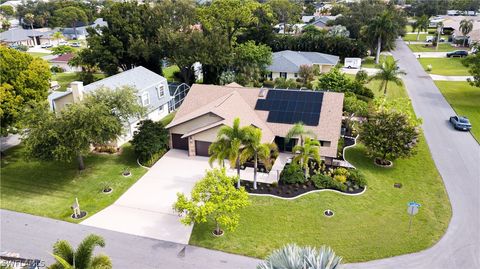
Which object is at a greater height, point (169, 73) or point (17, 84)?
point (17, 84)

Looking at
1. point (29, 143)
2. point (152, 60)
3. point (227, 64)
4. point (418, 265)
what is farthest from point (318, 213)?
point (152, 60)

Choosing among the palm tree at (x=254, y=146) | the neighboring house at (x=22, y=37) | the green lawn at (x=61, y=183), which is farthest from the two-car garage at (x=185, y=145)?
the neighboring house at (x=22, y=37)

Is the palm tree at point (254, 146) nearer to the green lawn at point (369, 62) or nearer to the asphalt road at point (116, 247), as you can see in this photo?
the asphalt road at point (116, 247)

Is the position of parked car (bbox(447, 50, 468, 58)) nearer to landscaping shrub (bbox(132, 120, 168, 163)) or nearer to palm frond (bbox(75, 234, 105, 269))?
landscaping shrub (bbox(132, 120, 168, 163))

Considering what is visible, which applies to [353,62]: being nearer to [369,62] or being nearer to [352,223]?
[369,62]

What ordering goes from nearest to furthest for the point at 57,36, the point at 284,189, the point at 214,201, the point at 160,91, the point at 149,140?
the point at 214,201, the point at 284,189, the point at 149,140, the point at 160,91, the point at 57,36

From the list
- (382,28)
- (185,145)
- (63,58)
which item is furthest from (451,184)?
(63,58)
